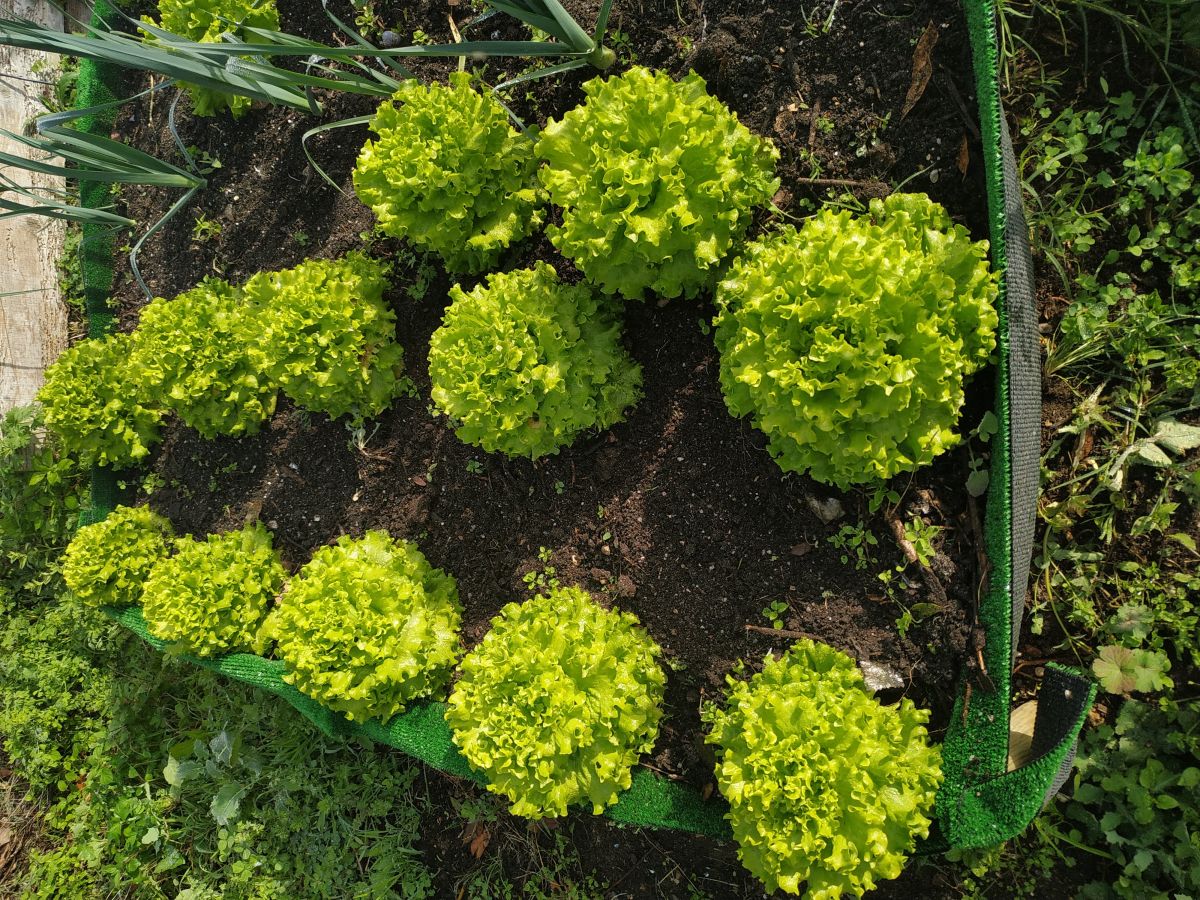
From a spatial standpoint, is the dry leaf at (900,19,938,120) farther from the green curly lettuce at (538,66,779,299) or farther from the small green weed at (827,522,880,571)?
the small green weed at (827,522,880,571)

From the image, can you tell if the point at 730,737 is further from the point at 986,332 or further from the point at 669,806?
the point at 986,332

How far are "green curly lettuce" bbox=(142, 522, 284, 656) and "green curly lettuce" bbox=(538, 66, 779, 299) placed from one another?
2563 millimetres

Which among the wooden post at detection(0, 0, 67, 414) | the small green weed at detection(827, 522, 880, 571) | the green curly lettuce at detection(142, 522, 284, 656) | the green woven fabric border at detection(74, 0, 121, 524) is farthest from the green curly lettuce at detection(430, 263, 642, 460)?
the wooden post at detection(0, 0, 67, 414)

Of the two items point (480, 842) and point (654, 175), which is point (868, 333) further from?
point (480, 842)

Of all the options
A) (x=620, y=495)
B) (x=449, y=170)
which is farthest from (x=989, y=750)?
(x=449, y=170)

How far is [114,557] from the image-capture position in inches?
167

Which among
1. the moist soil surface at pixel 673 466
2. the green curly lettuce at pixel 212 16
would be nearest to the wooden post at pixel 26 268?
the moist soil surface at pixel 673 466

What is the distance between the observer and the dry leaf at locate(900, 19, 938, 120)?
9.24 ft

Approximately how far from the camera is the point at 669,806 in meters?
3.20

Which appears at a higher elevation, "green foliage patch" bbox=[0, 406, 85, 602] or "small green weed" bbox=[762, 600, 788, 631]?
"small green weed" bbox=[762, 600, 788, 631]

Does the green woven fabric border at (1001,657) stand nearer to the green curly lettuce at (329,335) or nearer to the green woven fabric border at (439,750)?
the green woven fabric border at (439,750)

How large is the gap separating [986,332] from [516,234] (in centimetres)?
192

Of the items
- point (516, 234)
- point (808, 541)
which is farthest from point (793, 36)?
point (808, 541)

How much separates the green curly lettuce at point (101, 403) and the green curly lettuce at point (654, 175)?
9.31ft
